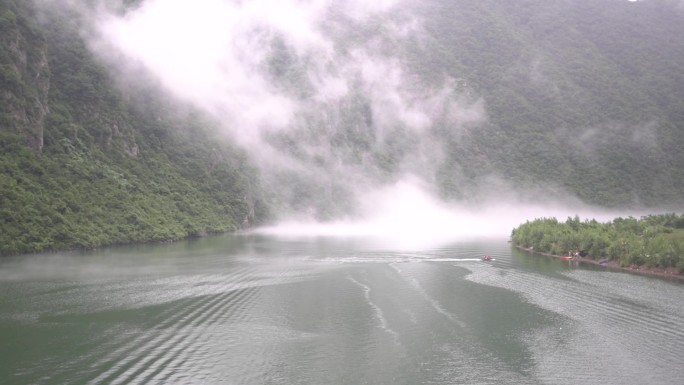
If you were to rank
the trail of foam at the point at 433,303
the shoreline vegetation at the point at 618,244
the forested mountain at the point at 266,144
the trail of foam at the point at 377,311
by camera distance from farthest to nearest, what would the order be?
the forested mountain at the point at 266,144 → the shoreline vegetation at the point at 618,244 → the trail of foam at the point at 433,303 → the trail of foam at the point at 377,311

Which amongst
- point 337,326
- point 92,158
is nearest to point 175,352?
point 337,326

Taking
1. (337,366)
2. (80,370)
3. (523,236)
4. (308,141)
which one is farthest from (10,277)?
(308,141)

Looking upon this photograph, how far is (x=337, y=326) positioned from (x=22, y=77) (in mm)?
82802

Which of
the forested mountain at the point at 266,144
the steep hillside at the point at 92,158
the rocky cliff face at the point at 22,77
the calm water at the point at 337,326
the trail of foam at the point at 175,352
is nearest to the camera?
the trail of foam at the point at 175,352

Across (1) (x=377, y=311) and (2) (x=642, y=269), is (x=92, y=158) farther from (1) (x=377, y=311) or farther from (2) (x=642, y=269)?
(2) (x=642, y=269)

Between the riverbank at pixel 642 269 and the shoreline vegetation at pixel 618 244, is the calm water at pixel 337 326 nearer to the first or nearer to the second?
the riverbank at pixel 642 269

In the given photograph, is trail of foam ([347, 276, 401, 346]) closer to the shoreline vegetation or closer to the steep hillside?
the shoreline vegetation

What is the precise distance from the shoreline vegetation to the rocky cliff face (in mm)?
71072

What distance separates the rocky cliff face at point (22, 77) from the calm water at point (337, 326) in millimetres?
39307

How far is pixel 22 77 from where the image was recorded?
286 ft

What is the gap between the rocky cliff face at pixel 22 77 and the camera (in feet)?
Result: 259

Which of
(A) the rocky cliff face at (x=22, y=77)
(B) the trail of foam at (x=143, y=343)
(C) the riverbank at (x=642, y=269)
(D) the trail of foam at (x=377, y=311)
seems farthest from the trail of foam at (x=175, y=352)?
(A) the rocky cliff face at (x=22, y=77)

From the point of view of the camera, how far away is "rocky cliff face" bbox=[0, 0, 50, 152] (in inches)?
3103

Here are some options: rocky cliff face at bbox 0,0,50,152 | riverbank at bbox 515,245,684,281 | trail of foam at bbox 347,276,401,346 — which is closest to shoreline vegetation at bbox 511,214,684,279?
riverbank at bbox 515,245,684,281
